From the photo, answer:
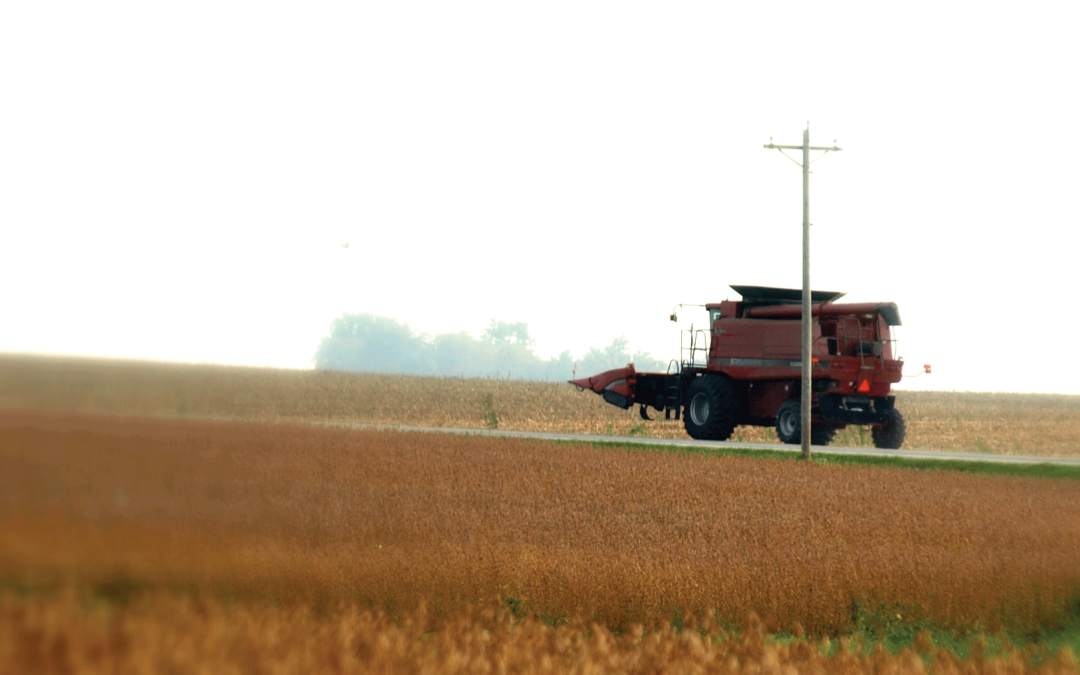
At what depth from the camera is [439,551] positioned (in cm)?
→ 1095

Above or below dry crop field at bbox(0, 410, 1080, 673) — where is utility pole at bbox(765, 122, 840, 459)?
above

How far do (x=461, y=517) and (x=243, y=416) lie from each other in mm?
6204

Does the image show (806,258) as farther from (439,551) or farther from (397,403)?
(397,403)

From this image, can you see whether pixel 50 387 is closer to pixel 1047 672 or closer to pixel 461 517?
pixel 1047 672

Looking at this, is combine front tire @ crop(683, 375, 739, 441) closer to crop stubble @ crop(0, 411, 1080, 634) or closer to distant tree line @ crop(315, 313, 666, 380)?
crop stubble @ crop(0, 411, 1080, 634)

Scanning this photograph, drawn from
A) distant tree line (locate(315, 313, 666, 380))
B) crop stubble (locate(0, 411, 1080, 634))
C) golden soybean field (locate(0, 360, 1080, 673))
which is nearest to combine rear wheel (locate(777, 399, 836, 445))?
crop stubble (locate(0, 411, 1080, 634))

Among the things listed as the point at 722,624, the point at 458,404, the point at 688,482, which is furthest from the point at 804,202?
the point at 458,404

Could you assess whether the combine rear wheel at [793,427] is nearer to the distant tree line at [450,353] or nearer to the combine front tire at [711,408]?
the combine front tire at [711,408]

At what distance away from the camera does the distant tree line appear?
378ft

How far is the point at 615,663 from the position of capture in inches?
251

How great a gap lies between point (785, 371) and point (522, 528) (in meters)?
16.5

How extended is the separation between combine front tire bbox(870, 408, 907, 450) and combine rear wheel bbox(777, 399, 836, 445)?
160 centimetres

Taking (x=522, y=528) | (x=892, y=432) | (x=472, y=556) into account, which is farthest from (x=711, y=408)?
(x=472, y=556)

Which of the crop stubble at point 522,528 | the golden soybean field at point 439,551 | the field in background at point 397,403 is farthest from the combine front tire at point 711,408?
the golden soybean field at point 439,551
